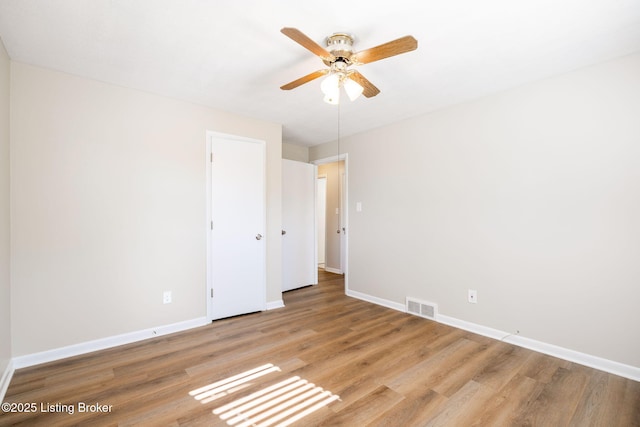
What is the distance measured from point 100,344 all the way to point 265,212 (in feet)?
6.78

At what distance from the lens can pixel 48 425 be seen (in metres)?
1.64

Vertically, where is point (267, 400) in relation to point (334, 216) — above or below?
below

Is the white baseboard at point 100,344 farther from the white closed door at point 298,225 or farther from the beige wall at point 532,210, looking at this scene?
the beige wall at point 532,210

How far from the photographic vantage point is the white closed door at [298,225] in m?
4.58

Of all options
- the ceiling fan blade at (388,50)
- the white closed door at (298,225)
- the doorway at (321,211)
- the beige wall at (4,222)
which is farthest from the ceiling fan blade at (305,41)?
the doorway at (321,211)

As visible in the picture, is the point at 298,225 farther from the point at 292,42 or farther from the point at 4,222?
the point at 4,222

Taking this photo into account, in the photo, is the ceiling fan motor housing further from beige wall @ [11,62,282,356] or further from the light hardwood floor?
the light hardwood floor

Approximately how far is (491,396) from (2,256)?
11.6 feet

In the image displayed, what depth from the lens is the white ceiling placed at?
1.66 meters

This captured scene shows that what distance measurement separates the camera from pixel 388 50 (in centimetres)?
167

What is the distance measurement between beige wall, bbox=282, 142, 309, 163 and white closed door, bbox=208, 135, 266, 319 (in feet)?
3.94

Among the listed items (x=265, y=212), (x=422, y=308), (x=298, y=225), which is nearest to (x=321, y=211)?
(x=298, y=225)

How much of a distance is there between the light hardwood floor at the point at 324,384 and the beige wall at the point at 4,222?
31 centimetres

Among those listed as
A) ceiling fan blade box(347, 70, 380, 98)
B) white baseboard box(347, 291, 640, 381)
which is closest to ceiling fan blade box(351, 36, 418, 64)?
ceiling fan blade box(347, 70, 380, 98)
